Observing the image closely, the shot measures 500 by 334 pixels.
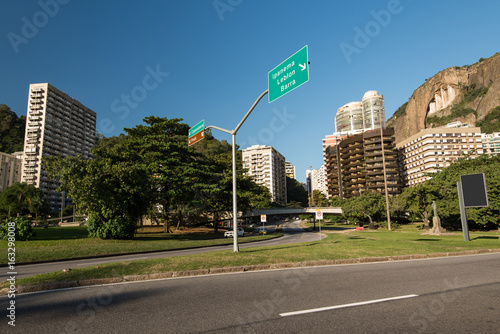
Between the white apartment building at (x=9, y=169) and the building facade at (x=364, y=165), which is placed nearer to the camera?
the building facade at (x=364, y=165)

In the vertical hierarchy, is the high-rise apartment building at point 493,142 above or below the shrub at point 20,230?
above

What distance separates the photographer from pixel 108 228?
26.2 m

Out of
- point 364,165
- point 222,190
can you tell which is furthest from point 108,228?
point 364,165

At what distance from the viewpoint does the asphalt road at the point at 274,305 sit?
438cm

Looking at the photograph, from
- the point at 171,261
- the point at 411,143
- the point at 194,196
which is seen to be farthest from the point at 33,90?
the point at 411,143

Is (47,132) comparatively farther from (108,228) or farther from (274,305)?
(274,305)

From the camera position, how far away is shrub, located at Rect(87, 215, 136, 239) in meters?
26.2

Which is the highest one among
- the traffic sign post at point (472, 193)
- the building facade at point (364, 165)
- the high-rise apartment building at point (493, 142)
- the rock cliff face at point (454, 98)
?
the rock cliff face at point (454, 98)

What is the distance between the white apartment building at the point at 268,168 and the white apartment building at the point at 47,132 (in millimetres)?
88162

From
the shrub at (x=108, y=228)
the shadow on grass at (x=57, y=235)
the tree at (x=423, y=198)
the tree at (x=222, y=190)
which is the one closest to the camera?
the shrub at (x=108, y=228)

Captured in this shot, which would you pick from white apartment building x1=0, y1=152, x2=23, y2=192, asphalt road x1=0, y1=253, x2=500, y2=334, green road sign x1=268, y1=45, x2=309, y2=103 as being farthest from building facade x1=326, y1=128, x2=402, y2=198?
white apartment building x1=0, y1=152, x2=23, y2=192

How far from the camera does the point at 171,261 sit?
10.2m

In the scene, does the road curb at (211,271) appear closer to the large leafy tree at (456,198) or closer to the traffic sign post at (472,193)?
the traffic sign post at (472,193)

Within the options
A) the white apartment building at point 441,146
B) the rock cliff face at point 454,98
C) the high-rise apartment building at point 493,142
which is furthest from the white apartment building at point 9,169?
Result: the high-rise apartment building at point 493,142
